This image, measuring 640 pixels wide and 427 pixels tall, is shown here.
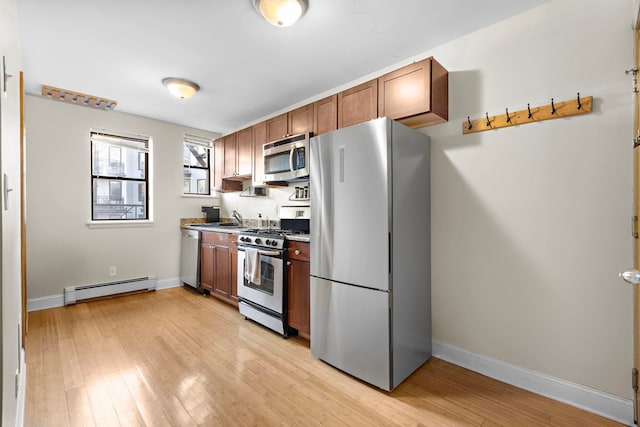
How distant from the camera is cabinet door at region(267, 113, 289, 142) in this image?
139 inches

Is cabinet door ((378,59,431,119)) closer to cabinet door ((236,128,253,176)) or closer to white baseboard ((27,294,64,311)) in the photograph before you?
cabinet door ((236,128,253,176))

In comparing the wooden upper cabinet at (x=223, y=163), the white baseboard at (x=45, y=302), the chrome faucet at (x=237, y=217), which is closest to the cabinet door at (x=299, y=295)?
the chrome faucet at (x=237, y=217)

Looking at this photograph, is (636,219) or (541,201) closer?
(636,219)

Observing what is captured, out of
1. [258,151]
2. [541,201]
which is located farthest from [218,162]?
[541,201]

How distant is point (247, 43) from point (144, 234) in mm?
3344

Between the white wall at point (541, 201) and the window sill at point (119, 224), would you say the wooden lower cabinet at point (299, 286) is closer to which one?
the white wall at point (541, 201)

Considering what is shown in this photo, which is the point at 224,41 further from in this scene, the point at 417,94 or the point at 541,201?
the point at 541,201

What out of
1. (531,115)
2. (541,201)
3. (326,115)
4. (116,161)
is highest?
(326,115)

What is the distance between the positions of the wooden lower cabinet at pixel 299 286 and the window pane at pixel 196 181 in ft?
9.71

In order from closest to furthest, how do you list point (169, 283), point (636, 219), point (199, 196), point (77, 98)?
point (636, 219), point (77, 98), point (169, 283), point (199, 196)

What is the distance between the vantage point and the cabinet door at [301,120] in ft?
10.5

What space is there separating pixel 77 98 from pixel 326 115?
313cm

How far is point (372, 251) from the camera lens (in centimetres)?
208

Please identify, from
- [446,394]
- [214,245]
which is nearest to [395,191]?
[446,394]
